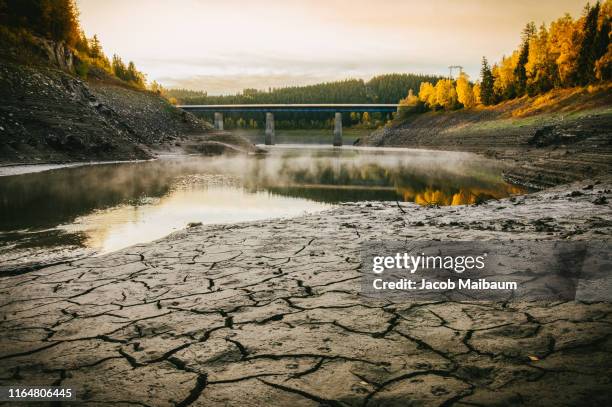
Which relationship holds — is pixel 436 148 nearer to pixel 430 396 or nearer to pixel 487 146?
pixel 487 146

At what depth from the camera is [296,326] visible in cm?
383

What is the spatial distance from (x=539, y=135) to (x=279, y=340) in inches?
1655

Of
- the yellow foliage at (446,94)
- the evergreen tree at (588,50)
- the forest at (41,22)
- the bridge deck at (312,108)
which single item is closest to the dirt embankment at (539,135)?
the evergreen tree at (588,50)

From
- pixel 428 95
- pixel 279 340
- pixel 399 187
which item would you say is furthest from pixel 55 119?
pixel 428 95

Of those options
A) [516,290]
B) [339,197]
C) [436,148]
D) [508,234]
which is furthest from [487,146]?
[516,290]

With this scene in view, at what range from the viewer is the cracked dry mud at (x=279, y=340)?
2736mm

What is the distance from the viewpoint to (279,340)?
3.54m

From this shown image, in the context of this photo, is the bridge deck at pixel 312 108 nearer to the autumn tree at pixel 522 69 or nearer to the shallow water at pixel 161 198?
the autumn tree at pixel 522 69

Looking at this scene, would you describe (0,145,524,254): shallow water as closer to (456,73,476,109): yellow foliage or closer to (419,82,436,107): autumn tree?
(456,73,476,109): yellow foliage

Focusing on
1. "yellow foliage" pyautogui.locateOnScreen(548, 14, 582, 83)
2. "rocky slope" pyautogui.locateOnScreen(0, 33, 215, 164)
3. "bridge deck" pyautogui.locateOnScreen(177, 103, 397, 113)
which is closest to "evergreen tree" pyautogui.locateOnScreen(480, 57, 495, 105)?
"yellow foliage" pyautogui.locateOnScreen(548, 14, 582, 83)

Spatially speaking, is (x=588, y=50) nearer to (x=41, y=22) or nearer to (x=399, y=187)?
(x=399, y=187)

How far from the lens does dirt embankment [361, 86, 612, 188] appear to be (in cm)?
2175

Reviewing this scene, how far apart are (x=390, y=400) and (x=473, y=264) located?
3383 mm

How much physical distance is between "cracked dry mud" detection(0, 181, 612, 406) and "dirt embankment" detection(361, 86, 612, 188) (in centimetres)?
1792
